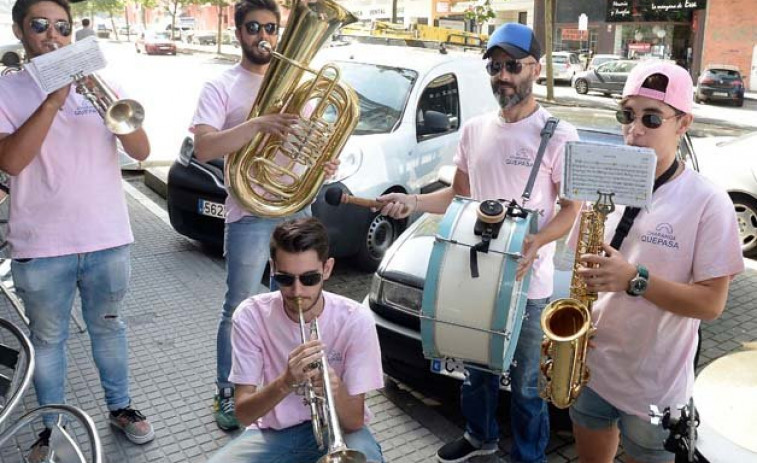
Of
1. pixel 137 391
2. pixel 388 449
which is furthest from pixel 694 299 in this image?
pixel 137 391

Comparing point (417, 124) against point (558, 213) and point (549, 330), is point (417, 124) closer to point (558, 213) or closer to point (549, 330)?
point (558, 213)

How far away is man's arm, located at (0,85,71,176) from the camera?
8.57 feet

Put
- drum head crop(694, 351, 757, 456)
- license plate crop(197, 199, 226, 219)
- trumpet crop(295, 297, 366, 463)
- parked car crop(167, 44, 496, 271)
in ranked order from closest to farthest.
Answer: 1. drum head crop(694, 351, 757, 456)
2. trumpet crop(295, 297, 366, 463)
3. parked car crop(167, 44, 496, 271)
4. license plate crop(197, 199, 226, 219)

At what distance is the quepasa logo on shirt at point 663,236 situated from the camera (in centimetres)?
211

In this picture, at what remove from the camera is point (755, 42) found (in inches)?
983

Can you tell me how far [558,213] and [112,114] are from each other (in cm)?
183

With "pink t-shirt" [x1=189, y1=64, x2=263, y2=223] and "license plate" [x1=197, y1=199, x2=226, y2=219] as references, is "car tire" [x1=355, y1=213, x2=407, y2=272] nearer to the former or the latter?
"license plate" [x1=197, y1=199, x2=226, y2=219]

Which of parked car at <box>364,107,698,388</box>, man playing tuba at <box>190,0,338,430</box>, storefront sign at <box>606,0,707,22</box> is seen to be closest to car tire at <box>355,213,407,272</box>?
parked car at <box>364,107,698,388</box>

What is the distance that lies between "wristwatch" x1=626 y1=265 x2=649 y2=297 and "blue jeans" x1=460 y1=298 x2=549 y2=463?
0.78m

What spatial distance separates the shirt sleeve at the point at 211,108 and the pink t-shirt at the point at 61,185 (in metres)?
0.36

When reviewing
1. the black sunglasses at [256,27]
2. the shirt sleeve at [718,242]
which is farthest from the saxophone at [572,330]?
the black sunglasses at [256,27]

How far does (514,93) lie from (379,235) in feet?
10.2

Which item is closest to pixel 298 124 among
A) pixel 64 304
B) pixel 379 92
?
pixel 64 304

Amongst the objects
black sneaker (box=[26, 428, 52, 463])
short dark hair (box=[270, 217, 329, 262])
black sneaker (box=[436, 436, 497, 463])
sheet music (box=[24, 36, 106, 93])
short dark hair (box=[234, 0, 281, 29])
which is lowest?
black sneaker (box=[436, 436, 497, 463])
